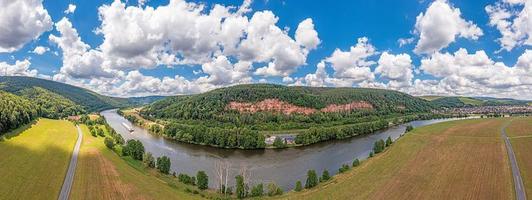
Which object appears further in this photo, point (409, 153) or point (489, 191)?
point (409, 153)

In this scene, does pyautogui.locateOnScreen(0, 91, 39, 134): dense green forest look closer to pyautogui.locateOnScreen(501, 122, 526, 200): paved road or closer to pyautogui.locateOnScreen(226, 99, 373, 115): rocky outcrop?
pyautogui.locateOnScreen(226, 99, 373, 115): rocky outcrop

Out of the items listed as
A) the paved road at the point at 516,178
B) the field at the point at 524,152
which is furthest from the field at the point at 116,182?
the field at the point at 524,152

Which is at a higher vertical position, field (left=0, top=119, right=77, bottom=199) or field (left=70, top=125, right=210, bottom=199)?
field (left=0, top=119, right=77, bottom=199)

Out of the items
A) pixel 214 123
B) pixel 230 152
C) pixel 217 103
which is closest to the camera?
pixel 230 152

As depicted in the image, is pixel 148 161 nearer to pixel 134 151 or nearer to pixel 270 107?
pixel 134 151

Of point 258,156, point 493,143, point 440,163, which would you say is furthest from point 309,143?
point 493,143

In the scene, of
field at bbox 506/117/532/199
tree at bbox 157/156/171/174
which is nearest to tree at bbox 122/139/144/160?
tree at bbox 157/156/171/174

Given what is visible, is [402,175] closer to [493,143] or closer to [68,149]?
[493,143]
